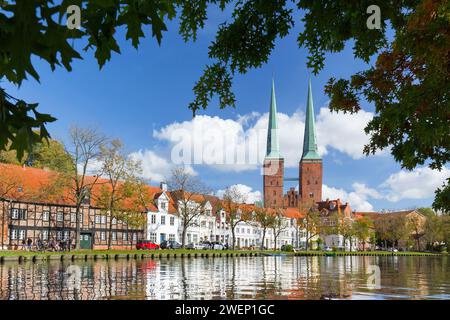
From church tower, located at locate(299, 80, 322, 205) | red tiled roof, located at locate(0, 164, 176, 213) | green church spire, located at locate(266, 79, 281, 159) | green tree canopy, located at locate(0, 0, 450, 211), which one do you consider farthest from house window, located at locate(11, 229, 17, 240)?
church tower, located at locate(299, 80, 322, 205)

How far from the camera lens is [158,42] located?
10.9 feet

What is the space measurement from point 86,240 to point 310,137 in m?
123

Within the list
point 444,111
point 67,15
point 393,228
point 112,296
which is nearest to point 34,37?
point 67,15

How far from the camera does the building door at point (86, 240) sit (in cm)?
6431

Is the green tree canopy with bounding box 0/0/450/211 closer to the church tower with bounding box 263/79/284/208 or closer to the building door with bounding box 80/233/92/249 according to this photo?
the building door with bounding box 80/233/92/249

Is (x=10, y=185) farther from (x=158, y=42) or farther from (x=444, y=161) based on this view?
(x=158, y=42)

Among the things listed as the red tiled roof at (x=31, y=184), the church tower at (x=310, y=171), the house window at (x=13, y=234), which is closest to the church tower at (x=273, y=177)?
the church tower at (x=310, y=171)

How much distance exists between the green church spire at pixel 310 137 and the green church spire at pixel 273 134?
11.1 m

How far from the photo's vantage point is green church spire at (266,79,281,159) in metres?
157

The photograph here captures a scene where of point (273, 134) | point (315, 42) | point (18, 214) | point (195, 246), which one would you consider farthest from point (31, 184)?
point (273, 134)

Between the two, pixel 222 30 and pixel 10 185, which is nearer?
pixel 222 30

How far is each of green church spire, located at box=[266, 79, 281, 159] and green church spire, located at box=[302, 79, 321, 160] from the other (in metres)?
11.1

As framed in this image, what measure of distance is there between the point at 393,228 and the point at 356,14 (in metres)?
126

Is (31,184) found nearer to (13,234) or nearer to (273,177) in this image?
(13,234)
